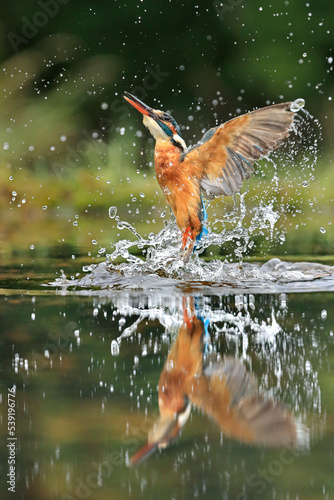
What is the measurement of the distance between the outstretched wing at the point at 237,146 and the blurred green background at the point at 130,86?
11.2 feet

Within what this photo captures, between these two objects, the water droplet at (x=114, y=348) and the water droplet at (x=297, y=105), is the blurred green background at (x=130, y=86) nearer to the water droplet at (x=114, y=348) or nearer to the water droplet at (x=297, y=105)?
the water droplet at (x=297, y=105)

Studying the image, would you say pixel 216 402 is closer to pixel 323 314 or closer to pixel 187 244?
pixel 323 314

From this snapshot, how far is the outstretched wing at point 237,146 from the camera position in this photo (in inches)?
144

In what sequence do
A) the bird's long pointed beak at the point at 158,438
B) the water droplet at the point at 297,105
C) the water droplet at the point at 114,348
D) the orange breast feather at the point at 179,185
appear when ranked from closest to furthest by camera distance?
the bird's long pointed beak at the point at 158,438
the water droplet at the point at 114,348
the water droplet at the point at 297,105
the orange breast feather at the point at 179,185

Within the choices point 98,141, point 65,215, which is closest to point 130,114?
point 98,141

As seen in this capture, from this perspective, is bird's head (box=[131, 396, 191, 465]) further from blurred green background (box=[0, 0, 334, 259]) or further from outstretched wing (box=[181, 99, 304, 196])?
blurred green background (box=[0, 0, 334, 259])

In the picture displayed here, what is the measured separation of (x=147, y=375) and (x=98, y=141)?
717 cm

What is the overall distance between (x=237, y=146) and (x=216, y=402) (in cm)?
207

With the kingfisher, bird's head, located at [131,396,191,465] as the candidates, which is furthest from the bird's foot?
bird's head, located at [131,396,191,465]

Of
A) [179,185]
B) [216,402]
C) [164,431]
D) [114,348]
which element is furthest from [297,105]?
[164,431]

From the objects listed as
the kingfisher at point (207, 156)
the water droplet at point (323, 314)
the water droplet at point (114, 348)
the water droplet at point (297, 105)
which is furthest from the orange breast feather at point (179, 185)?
the water droplet at point (114, 348)

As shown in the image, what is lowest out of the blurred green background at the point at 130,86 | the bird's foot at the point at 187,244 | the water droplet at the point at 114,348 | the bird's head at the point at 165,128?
the water droplet at the point at 114,348

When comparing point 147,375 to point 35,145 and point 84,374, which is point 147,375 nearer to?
point 84,374

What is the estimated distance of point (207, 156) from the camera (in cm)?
396
